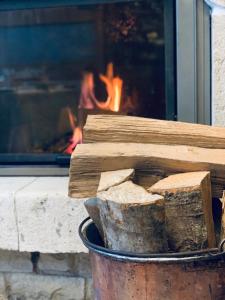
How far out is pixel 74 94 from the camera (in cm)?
226

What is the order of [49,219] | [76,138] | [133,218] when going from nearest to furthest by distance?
[133,218] < [49,219] < [76,138]

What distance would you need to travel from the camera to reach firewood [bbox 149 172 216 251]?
116 cm

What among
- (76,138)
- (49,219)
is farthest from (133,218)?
(76,138)

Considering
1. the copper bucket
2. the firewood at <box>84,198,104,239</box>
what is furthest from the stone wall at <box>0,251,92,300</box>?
the copper bucket

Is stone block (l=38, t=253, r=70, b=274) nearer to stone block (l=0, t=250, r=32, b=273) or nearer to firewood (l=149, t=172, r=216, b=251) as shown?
stone block (l=0, t=250, r=32, b=273)

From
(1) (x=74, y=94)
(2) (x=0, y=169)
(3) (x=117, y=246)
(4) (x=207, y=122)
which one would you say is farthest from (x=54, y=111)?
(3) (x=117, y=246)

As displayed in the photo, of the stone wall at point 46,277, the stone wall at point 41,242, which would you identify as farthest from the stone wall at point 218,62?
the stone wall at point 46,277

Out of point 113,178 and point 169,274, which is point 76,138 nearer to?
point 113,178

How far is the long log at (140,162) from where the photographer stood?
1.28 m

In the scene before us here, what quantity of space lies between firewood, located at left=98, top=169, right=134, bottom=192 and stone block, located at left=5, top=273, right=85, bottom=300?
0.72 m

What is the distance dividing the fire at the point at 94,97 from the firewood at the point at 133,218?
3.31 ft

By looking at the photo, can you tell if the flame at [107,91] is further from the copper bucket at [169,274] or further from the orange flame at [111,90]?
the copper bucket at [169,274]

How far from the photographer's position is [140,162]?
4.25 feet

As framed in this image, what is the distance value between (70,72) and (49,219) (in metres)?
0.69
